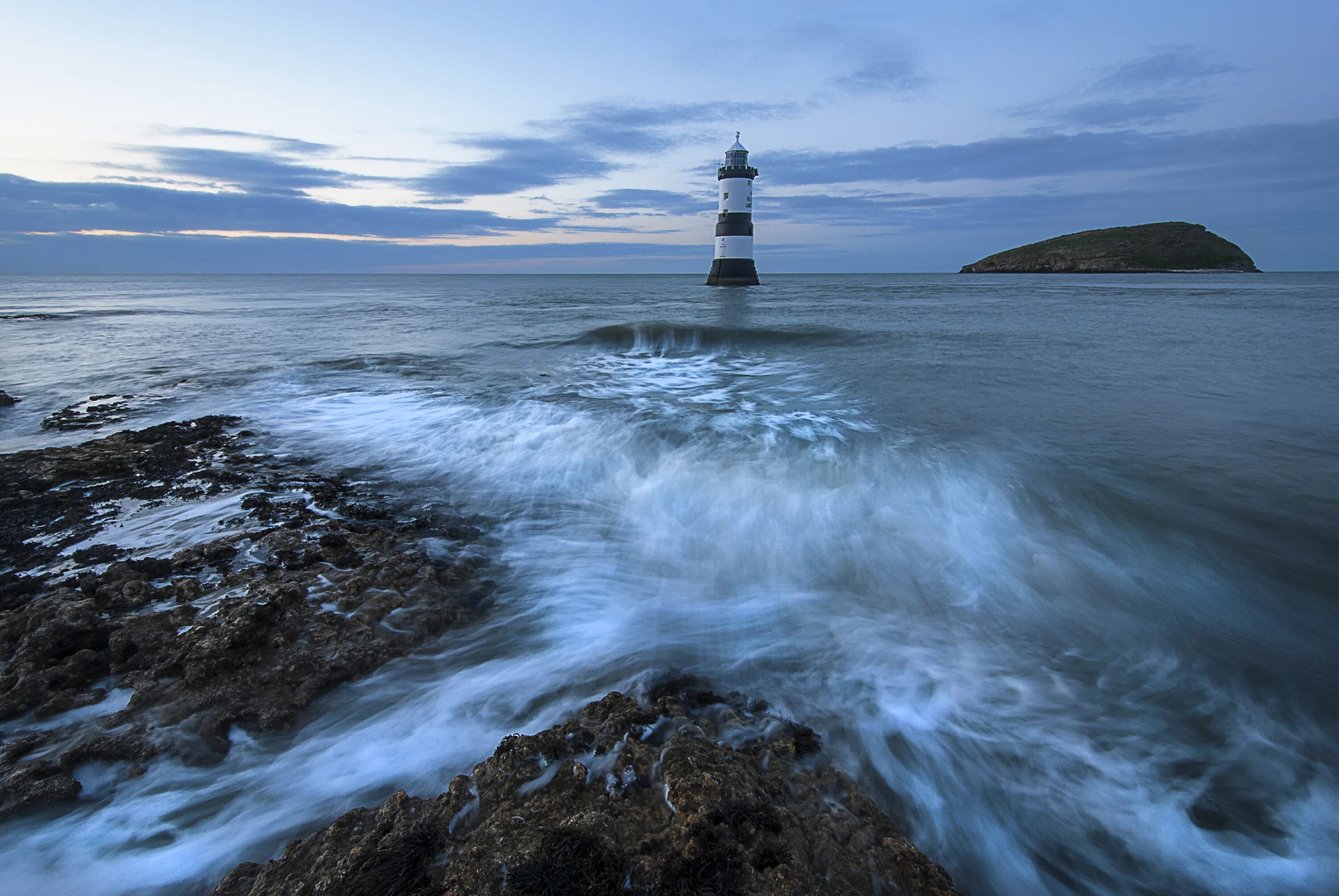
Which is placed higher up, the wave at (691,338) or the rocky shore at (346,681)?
the wave at (691,338)

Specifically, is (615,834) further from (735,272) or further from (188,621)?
(735,272)

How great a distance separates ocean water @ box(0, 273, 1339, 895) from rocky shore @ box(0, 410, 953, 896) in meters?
0.18

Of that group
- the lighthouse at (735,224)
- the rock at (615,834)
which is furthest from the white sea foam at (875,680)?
the lighthouse at (735,224)

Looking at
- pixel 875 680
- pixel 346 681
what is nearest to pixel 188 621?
pixel 346 681

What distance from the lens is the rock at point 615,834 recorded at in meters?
1.63

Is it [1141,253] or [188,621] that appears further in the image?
[1141,253]

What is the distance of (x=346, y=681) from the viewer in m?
2.81

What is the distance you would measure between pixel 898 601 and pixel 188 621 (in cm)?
402

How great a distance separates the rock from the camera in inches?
64.1

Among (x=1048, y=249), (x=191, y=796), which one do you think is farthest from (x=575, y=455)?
(x=1048, y=249)

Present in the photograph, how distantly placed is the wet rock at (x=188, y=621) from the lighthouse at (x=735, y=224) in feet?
114

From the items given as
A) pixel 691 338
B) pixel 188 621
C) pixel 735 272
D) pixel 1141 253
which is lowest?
pixel 188 621

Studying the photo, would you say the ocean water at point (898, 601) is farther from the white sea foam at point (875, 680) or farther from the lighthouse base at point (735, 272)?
the lighthouse base at point (735, 272)

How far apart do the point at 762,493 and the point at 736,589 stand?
1.70m
